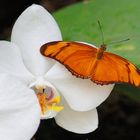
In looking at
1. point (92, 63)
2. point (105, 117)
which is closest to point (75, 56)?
point (92, 63)

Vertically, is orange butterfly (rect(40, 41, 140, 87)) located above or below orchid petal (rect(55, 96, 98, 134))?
above

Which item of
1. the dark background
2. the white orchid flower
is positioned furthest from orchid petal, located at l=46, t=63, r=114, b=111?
the dark background

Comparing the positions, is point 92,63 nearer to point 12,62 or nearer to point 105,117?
point 12,62

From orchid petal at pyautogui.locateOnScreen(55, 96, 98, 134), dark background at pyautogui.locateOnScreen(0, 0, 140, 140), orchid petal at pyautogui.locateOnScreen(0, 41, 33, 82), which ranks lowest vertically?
dark background at pyautogui.locateOnScreen(0, 0, 140, 140)

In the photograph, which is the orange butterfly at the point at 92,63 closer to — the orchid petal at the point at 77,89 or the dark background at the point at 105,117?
the orchid petal at the point at 77,89

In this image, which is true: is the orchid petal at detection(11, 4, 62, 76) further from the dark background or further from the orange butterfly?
the dark background

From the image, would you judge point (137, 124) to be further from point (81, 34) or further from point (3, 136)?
Result: point (3, 136)
